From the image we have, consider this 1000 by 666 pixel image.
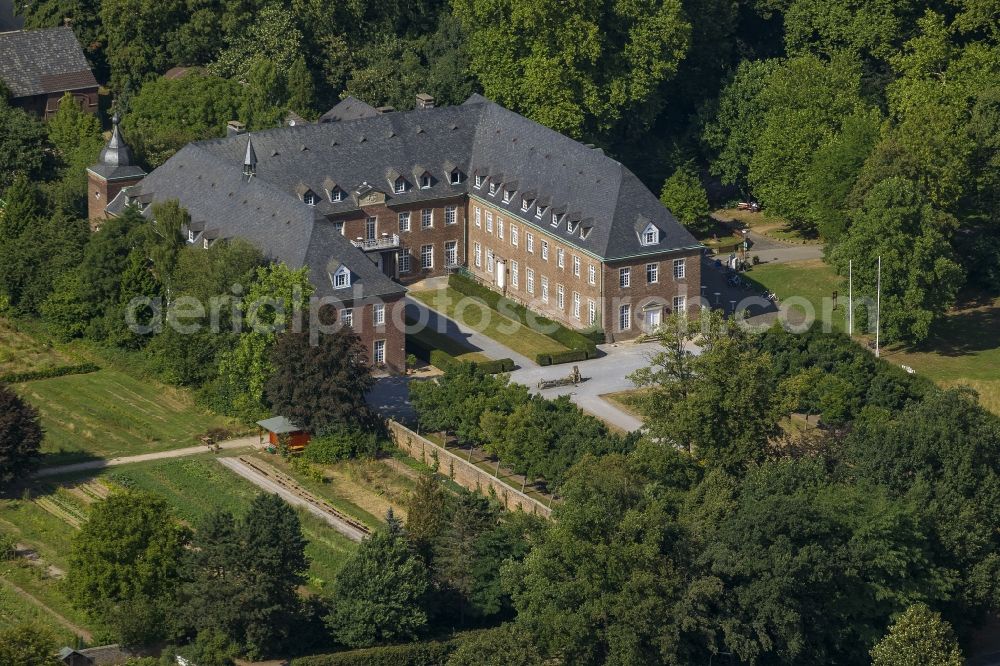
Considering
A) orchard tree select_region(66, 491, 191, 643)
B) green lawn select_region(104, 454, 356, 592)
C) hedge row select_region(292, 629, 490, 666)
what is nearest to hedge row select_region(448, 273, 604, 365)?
green lawn select_region(104, 454, 356, 592)

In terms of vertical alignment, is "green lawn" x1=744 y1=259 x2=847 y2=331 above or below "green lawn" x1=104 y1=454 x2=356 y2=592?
above

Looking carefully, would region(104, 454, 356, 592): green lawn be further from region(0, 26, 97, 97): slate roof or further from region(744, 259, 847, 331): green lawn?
region(0, 26, 97, 97): slate roof

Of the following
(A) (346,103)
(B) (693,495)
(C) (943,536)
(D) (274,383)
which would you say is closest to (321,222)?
(D) (274,383)

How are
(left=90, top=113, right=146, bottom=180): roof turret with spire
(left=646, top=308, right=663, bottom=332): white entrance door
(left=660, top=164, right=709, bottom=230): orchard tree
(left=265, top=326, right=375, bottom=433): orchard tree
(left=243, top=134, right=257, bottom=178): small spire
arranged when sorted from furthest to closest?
(left=660, top=164, right=709, bottom=230): orchard tree → (left=90, top=113, right=146, bottom=180): roof turret with spire → (left=243, top=134, right=257, bottom=178): small spire → (left=646, top=308, right=663, bottom=332): white entrance door → (left=265, top=326, right=375, bottom=433): orchard tree

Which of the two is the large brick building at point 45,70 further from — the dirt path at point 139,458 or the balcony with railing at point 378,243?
the dirt path at point 139,458

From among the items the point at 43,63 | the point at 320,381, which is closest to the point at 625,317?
the point at 320,381

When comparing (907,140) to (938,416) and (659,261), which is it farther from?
(938,416)

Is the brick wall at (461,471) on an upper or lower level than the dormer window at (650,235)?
lower

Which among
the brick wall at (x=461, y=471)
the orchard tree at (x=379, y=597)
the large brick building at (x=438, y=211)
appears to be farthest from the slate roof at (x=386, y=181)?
the orchard tree at (x=379, y=597)
